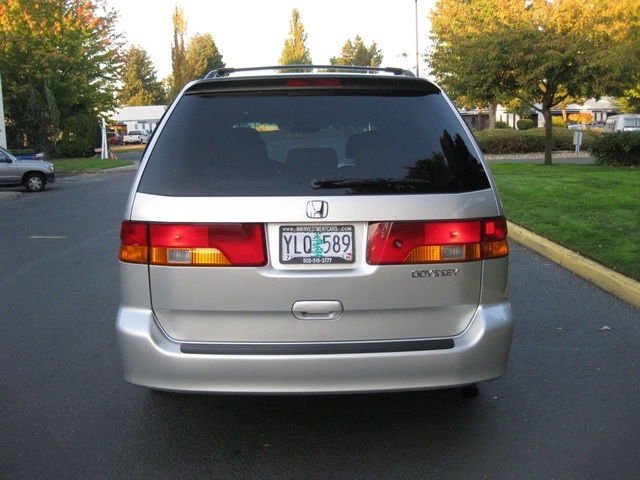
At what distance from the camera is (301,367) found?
11.0ft

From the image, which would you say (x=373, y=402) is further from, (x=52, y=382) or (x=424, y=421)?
(x=52, y=382)

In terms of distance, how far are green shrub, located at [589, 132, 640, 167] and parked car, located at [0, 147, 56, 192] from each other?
57.6ft

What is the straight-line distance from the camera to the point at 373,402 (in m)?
4.39

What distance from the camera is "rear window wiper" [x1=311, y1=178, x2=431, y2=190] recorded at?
132 inches

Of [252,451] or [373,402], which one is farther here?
[373,402]

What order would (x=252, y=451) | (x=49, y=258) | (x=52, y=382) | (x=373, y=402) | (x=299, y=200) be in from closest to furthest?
(x=299, y=200)
(x=252, y=451)
(x=373, y=402)
(x=52, y=382)
(x=49, y=258)

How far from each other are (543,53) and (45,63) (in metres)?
27.1

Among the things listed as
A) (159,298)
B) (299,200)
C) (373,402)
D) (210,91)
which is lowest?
(373,402)

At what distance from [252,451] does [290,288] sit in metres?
0.97

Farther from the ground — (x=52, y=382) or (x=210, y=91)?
(x=210, y=91)

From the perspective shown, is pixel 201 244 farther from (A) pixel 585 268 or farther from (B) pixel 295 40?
(B) pixel 295 40

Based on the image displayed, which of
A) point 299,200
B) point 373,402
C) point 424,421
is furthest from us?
point 373,402

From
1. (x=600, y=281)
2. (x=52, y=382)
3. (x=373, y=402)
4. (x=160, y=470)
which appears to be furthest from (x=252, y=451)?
(x=600, y=281)

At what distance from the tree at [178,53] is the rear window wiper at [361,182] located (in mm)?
48851
